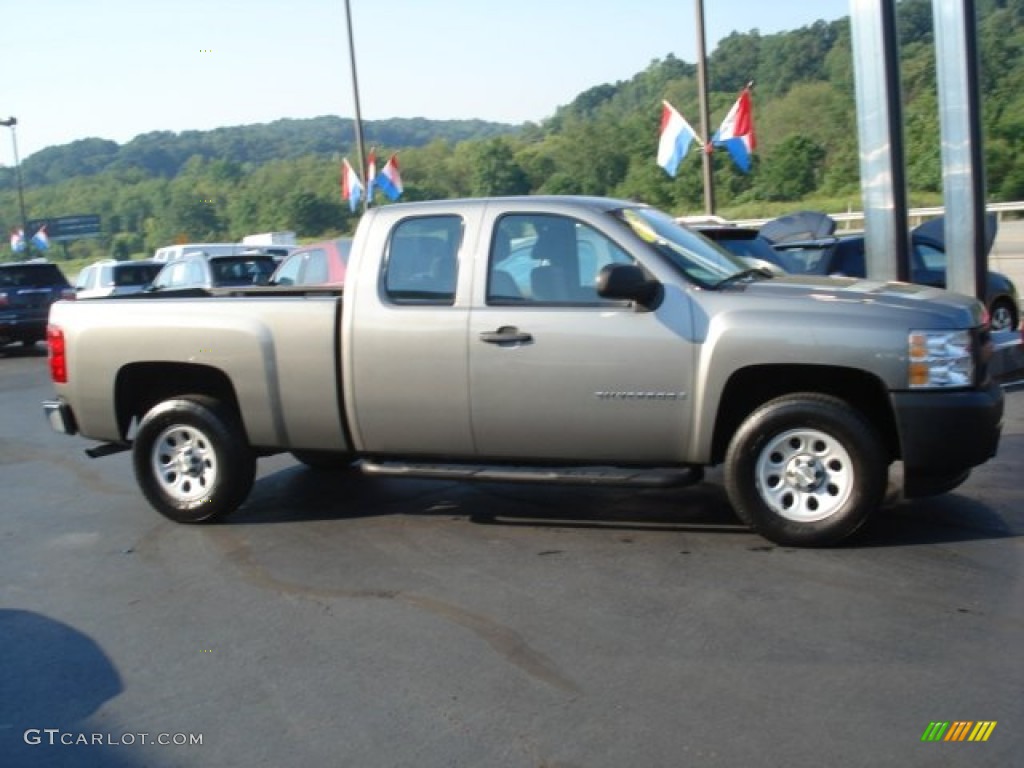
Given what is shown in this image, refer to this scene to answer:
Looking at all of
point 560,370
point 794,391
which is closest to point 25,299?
point 560,370

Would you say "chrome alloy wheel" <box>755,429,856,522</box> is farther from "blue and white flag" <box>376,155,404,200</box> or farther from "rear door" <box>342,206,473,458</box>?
"blue and white flag" <box>376,155,404,200</box>

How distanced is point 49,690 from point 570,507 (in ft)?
11.0

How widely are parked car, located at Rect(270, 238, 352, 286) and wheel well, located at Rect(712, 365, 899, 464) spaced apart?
7461mm

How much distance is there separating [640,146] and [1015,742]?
34333 millimetres

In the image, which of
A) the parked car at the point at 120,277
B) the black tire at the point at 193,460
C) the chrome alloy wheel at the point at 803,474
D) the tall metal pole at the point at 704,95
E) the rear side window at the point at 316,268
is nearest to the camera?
the chrome alloy wheel at the point at 803,474

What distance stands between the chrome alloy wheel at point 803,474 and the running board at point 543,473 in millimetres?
391

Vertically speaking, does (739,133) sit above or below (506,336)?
above

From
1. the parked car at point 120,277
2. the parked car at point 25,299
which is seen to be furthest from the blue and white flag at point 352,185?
the parked car at point 25,299

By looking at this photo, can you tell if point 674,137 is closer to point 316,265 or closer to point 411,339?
point 316,265

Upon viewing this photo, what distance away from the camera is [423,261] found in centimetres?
650

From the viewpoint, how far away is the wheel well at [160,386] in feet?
23.3

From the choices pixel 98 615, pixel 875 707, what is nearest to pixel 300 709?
pixel 98 615

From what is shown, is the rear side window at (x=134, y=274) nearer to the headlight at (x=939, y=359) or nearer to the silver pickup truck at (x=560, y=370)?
the silver pickup truck at (x=560, y=370)

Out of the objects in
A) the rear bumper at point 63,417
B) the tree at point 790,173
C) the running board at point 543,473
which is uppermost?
the tree at point 790,173
